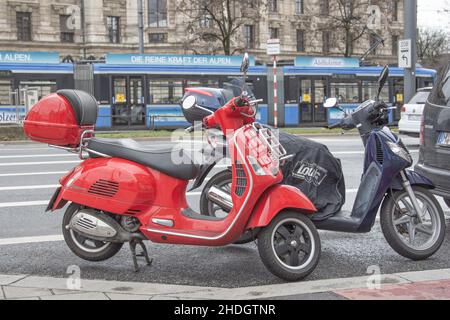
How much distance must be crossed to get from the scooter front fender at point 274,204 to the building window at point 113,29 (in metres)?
54.4

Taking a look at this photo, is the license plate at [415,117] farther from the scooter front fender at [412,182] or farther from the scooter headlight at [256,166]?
the scooter headlight at [256,166]

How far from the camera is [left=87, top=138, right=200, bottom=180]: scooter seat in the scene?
4.82 metres

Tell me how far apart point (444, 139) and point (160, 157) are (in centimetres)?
318

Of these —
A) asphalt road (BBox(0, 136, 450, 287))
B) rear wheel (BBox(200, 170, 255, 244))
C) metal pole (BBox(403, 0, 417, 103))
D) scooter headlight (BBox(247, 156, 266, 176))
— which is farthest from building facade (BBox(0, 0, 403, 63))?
scooter headlight (BBox(247, 156, 266, 176))

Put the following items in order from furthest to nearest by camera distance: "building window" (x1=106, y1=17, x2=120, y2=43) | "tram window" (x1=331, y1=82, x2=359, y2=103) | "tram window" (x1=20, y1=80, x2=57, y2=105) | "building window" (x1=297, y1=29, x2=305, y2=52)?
"building window" (x1=297, y1=29, x2=305, y2=52) → "building window" (x1=106, y1=17, x2=120, y2=43) → "tram window" (x1=331, y1=82, x2=359, y2=103) → "tram window" (x1=20, y1=80, x2=57, y2=105)

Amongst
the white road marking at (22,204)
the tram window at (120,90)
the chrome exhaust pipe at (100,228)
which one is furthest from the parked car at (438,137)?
the tram window at (120,90)

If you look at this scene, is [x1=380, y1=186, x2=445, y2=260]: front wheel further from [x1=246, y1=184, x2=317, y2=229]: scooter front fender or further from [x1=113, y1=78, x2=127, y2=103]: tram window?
[x1=113, y1=78, x2=127, y2=103]: tram window

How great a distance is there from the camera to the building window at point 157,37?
56500 mm

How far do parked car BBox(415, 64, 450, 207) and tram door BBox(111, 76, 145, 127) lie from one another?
2035 centimetres

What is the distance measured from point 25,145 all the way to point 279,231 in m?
16.0

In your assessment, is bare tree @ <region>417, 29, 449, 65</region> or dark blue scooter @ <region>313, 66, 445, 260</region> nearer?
dark blue scooter @ <region>313, 66, 445, 260</region>

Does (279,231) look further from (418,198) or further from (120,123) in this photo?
(120,123)

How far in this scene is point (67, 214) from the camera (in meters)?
5.09
